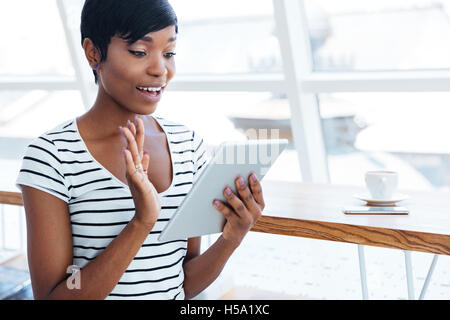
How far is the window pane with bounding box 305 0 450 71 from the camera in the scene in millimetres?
2494

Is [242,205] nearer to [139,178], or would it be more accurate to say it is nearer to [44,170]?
[139,178]

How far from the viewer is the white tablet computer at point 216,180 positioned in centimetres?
89

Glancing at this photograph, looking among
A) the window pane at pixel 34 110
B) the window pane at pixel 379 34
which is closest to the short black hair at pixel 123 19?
the window pane at pixel 379 34

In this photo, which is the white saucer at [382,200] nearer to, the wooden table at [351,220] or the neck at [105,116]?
the wooden table at [351,220]

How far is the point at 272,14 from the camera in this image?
9.18 feet

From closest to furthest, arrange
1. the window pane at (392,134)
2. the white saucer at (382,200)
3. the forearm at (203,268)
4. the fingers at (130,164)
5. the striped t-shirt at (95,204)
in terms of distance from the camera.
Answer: the fingers at (130,164) → the striped t-shirt at (95,204) → the forearm at (203,268) → the white saucer at (382,200) → the window pane at (392,134)

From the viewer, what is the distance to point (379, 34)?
2.62 m

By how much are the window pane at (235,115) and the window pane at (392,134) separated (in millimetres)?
219

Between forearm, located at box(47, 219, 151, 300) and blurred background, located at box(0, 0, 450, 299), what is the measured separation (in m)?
1.49

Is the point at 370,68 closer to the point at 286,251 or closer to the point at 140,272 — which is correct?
the point at 286,251

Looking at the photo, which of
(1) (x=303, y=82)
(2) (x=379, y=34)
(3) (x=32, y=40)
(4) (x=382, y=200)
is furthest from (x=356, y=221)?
(3) (x=32, y=40)

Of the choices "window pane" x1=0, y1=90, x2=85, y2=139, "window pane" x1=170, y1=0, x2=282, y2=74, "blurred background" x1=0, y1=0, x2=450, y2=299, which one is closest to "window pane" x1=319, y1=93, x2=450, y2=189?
"blurred background" x1=0, y1=0, x2=450, y2=299

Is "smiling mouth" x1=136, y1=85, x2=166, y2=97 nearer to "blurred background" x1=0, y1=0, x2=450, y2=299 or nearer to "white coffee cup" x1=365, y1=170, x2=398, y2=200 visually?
"white coffee cup" x1=365, y1=170, x2=398, y2=200

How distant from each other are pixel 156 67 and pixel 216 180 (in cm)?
22
